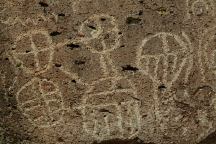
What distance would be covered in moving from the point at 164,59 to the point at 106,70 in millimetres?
298

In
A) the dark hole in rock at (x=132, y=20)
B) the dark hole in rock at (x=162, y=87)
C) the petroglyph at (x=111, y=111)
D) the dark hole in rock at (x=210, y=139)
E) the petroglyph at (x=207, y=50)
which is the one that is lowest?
the dark hole in rock at (x=210, y=139)

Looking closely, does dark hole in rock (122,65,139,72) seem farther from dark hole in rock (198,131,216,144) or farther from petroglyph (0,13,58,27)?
dark hole in rock (198,131,216,144)

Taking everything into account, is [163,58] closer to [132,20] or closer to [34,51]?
[132,20]

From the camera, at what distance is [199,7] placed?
118 inches

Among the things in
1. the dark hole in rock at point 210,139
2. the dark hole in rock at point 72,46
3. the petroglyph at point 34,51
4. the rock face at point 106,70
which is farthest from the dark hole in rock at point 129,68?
the dark hole in rock at point 210,139

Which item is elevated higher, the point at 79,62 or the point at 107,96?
the point at 79,62

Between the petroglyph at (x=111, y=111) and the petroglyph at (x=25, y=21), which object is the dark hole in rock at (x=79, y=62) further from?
the petroglyph at (x=25, y=21)

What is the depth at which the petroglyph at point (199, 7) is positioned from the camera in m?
2.97

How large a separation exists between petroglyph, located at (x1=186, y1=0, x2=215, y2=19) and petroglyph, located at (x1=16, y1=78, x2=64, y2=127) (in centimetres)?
77

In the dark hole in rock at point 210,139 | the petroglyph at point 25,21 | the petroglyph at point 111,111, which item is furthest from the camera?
the dark hole in rock at point 210,139

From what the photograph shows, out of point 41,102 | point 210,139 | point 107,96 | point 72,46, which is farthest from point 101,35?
point 210,139

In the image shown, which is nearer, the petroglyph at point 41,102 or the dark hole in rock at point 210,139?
the petroglyph at point 41,102

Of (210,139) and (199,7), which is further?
(210,139)

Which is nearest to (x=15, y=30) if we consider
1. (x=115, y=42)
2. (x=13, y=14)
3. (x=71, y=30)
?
(x=13, y=14)
